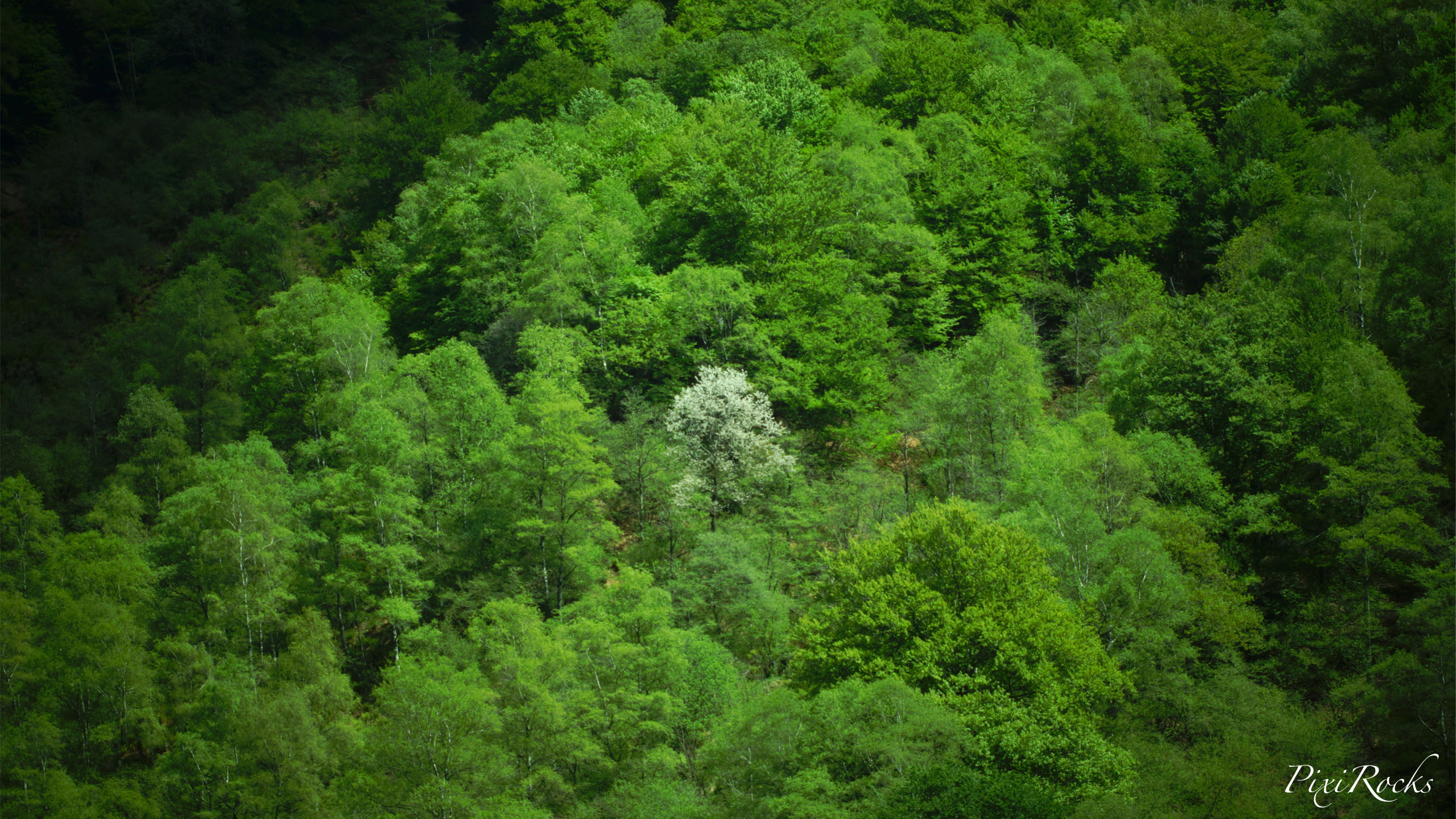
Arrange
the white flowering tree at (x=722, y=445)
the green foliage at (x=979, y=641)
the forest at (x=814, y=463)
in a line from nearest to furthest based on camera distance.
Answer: the green foliage at (x=979, y=641) → the forest at (x=814, y=463) → the white flowering tree at (x=722, y=445)

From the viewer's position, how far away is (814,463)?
5528 centimetres

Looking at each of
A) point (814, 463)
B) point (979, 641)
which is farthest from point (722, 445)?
point (979, 641)

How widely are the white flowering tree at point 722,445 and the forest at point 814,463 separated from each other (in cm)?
26

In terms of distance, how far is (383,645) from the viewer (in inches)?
2116

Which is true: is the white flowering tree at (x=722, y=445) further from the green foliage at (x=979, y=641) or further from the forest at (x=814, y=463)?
the green foliage at (x=979, y=641)

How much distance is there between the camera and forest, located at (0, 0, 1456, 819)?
35875 millimetres

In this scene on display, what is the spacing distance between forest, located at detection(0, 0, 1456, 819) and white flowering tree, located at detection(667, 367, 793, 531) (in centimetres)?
26

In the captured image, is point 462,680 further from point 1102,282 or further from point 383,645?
point 1102,282

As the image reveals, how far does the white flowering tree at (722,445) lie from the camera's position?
51281mm

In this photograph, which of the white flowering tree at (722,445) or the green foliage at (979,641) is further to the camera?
the white flowering tree at (722,445)

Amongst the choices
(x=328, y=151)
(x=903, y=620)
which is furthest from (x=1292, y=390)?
(x=328, y=151)

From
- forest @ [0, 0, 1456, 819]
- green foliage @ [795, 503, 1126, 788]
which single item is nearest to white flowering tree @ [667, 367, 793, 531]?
forest @ [0, 0, 1456, 819]

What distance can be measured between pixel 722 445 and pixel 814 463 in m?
5.52

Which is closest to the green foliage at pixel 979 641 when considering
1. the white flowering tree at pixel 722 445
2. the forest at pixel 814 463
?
the forest at pixel 814 463
